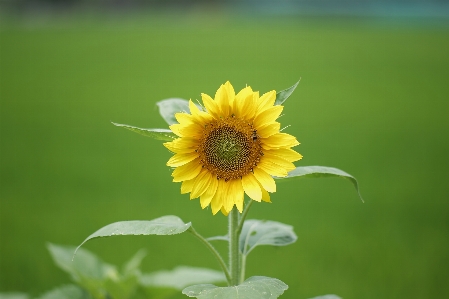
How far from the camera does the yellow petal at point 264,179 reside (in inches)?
71.2

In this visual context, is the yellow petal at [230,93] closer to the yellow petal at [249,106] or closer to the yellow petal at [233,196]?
the yellow petal at [249,106]

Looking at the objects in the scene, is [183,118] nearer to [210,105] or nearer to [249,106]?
[210,105]

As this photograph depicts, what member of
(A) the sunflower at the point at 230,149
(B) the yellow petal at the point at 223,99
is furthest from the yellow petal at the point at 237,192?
(B) the yellow petal at the point at 223,99

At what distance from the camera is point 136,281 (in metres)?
2.64

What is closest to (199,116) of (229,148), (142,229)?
(229,148)

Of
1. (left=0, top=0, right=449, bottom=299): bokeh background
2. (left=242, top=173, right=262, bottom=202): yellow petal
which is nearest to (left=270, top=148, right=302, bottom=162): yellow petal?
(left=242, top=173, right=262, bottom=202): yellow petal

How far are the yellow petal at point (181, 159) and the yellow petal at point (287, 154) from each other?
24cm

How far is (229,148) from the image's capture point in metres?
1.88

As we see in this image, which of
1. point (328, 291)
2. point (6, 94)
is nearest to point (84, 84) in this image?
point (6, 94)

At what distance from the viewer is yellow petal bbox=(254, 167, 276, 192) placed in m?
1.81

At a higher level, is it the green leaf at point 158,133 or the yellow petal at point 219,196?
the green leaf at point 158,133

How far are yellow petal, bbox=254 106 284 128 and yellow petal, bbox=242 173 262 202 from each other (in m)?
0.16

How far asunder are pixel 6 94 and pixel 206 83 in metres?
4.13

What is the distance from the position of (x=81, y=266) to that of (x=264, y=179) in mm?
1276
